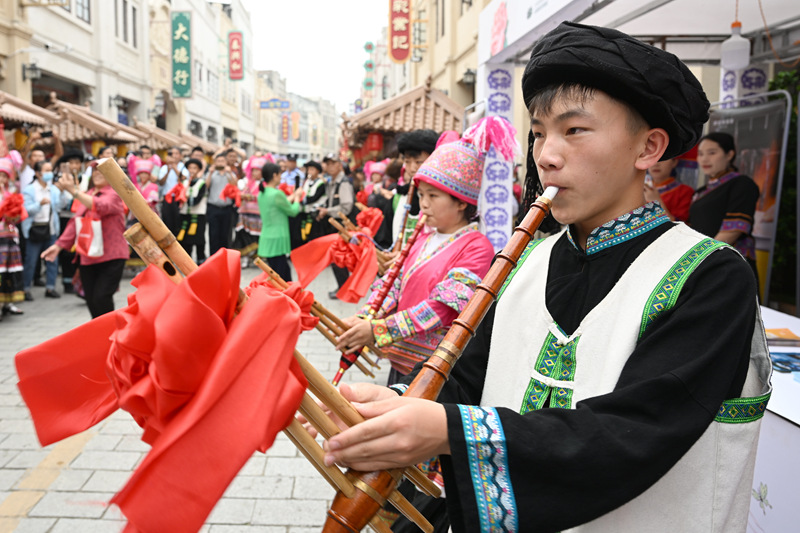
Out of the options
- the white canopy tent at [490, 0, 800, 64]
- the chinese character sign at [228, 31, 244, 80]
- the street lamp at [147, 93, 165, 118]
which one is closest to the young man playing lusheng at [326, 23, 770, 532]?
the white canopy tent at [490, 0, 800, 64]

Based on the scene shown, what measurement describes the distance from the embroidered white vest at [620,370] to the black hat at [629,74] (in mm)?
244

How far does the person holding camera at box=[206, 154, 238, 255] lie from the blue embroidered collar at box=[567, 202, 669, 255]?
1045 centimetres

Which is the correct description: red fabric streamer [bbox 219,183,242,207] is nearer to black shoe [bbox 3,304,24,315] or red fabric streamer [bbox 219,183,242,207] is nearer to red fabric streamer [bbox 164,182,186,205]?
red fabric streamer [bbox 164,182,186,205]

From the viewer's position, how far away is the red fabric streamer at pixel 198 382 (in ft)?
3.06

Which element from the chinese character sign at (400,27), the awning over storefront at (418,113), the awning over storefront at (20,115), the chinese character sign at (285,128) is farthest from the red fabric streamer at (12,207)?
the chinese character sign at (285,128)

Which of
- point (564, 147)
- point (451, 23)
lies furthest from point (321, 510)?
point (451, 23)

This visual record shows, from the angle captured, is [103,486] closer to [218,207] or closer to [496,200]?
[496,200]

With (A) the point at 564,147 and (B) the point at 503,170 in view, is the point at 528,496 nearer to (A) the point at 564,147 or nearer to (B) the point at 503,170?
(A) the point at 564,147

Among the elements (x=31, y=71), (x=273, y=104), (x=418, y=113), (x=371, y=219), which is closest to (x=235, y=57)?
(x=273, y=104)

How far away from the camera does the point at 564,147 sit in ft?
4.20

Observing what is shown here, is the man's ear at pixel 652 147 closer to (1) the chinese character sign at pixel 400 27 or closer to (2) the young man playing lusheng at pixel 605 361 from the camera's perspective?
(2) the young man playing lusheng at pixel 605 361

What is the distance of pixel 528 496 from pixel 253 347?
55 cm

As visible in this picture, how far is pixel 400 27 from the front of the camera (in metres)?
20.0

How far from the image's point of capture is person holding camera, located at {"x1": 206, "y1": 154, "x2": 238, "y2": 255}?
11211 mm
